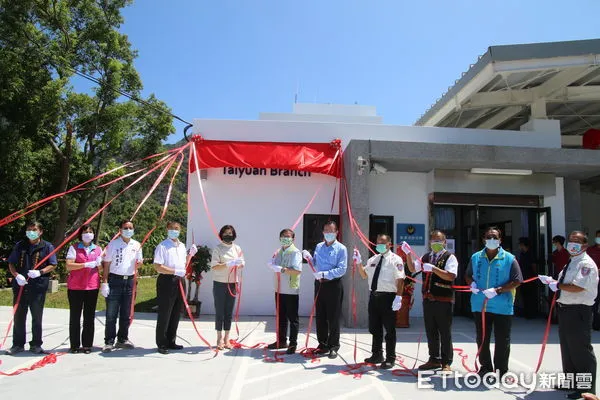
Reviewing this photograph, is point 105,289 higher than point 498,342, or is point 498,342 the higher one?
point 105,289

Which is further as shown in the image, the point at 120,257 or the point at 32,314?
the point at 120,257

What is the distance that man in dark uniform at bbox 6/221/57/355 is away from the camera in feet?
18.6

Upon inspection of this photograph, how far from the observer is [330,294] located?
5.82m

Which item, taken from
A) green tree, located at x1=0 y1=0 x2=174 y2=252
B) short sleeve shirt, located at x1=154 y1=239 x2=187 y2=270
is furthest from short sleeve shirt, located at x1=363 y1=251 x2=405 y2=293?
green tree, located at x1=0 y1=0 x2=174 y2=252

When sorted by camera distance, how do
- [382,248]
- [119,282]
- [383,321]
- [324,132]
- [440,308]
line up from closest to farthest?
[440,308], [383,321], [382,248], [119,282], [324,132]

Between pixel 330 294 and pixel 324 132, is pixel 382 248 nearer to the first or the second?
pixel 330 294

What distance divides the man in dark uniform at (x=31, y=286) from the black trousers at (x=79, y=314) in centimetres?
37

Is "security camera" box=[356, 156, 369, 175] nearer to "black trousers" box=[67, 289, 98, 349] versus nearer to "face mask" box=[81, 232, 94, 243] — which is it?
"face mask" box=[81, 232, 94, 243]

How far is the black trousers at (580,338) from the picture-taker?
171 inches

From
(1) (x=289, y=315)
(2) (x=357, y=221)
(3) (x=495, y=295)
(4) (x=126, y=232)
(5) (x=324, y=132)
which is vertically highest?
(5) (x=324, y=132)

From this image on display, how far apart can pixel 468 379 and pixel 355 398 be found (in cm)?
150

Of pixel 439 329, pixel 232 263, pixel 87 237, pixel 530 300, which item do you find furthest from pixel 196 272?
pixel 530 300

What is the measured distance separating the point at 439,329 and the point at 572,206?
21.7 feet

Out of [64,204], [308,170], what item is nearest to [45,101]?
[64,204]
